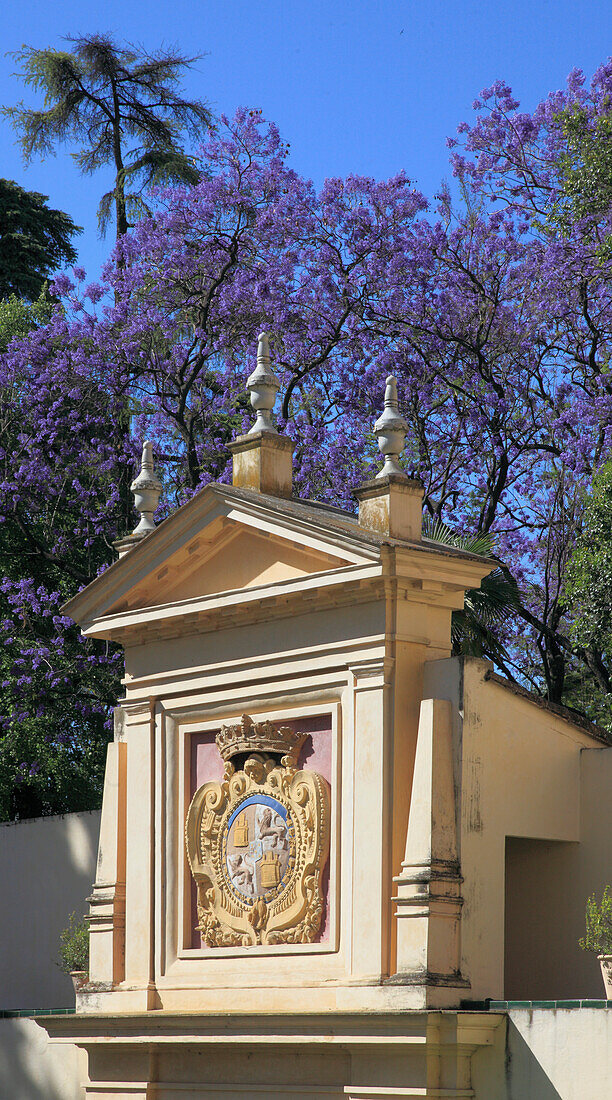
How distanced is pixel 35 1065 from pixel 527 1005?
19.9 feet

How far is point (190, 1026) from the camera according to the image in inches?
463

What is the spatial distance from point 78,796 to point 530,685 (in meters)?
6.63

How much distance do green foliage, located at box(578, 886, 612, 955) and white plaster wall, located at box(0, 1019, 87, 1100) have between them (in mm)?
5054

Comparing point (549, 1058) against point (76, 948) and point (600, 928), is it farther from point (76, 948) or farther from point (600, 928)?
point (76, 948)

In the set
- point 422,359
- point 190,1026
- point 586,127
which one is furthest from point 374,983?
point 422,359

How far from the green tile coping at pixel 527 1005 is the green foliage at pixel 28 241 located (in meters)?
20.2

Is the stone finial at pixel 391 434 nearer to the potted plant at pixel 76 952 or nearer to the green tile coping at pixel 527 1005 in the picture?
the green tile coping at pixel 527 1005

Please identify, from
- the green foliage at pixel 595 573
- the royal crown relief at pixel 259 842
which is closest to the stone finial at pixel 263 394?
the royal crown relief at pixel 259 842

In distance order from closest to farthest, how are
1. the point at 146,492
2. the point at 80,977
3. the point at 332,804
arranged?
1. the point at 332,804
2. the point at 80,977
3. the point at 146,492

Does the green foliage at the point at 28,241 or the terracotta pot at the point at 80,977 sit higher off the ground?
the green foliage at the point at 28,241

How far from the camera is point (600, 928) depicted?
10383 mm

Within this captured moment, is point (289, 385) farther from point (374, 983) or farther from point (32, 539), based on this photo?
Result: point (374, 983)

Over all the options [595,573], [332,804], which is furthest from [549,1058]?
[595,573]

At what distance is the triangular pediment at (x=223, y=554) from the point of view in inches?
440
